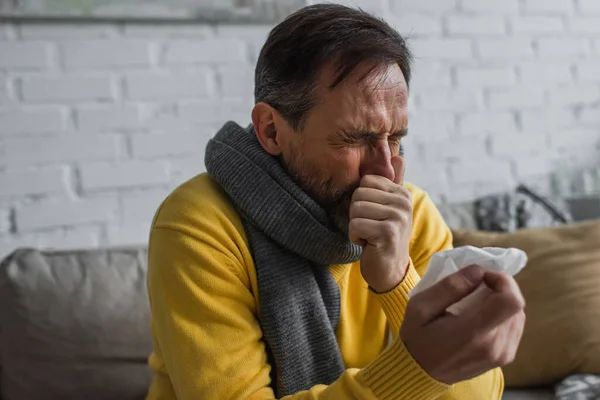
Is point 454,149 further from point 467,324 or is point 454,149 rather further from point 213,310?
point 467,324

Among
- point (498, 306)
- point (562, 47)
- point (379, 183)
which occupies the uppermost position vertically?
point (562, 47)

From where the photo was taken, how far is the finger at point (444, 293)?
0.80 m

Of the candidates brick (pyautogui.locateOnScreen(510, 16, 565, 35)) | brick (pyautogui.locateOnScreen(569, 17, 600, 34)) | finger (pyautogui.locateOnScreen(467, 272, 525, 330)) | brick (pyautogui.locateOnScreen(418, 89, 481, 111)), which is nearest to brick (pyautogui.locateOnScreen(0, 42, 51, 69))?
brick (pyautogui.locateOnScreen(418, 89, 481, 111))

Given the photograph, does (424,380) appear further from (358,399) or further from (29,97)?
(29,97)

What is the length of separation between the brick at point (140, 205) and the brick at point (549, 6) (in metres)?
1.33

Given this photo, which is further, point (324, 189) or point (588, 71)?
point (588, 71)

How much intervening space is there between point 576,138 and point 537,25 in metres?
0.41

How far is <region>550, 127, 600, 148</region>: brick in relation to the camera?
2.38 metres

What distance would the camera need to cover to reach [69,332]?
1.44 m

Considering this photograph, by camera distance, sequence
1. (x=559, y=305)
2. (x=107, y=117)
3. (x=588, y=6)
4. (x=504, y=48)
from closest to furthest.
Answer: (x=559, y=305) < (x=107, y=117) < (x=504, y=48) < (x=588, y=6)

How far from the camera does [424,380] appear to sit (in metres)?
0.86

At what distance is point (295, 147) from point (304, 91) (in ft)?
0.30

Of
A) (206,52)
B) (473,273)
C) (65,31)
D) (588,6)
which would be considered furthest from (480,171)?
(473,273)

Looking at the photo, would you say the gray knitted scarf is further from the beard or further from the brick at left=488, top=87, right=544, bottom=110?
the brick at left=488, top=87, right=544, bottom=110
